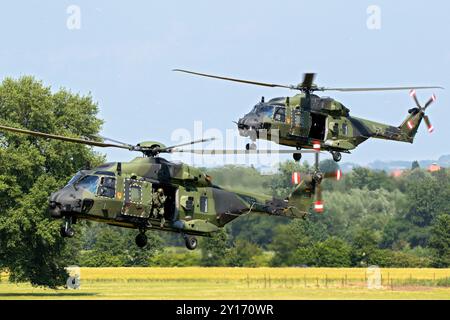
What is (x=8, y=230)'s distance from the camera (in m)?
78.5

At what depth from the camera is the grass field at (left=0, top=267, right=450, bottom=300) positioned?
257ft

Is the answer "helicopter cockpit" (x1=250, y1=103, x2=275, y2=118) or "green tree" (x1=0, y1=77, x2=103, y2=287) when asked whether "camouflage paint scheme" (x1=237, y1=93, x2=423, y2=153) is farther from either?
"green tree" (x1=0, y1=77, x2=103, y2=287)

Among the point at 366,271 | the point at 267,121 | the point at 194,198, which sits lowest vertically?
the point at 366,271

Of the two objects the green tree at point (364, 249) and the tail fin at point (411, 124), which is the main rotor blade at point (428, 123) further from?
the green tree at point (364, 249)

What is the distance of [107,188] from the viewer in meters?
46.1

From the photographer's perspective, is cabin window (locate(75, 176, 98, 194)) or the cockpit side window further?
the cockpit side window

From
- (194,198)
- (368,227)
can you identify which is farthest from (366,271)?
(194,198)

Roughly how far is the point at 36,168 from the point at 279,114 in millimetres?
33114

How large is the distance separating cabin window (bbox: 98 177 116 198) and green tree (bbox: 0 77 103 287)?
32.8 metres

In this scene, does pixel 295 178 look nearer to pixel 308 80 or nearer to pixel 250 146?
pixel 308 80

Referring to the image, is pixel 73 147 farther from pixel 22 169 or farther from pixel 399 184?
pixel 399 184

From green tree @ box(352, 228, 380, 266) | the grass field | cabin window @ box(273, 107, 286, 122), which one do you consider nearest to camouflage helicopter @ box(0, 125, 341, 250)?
cabin window @ box(273, 107, 286, 122)

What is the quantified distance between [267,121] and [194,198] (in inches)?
199

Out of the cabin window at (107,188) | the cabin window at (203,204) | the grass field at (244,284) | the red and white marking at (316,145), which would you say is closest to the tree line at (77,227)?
the grass field at (244,284)
